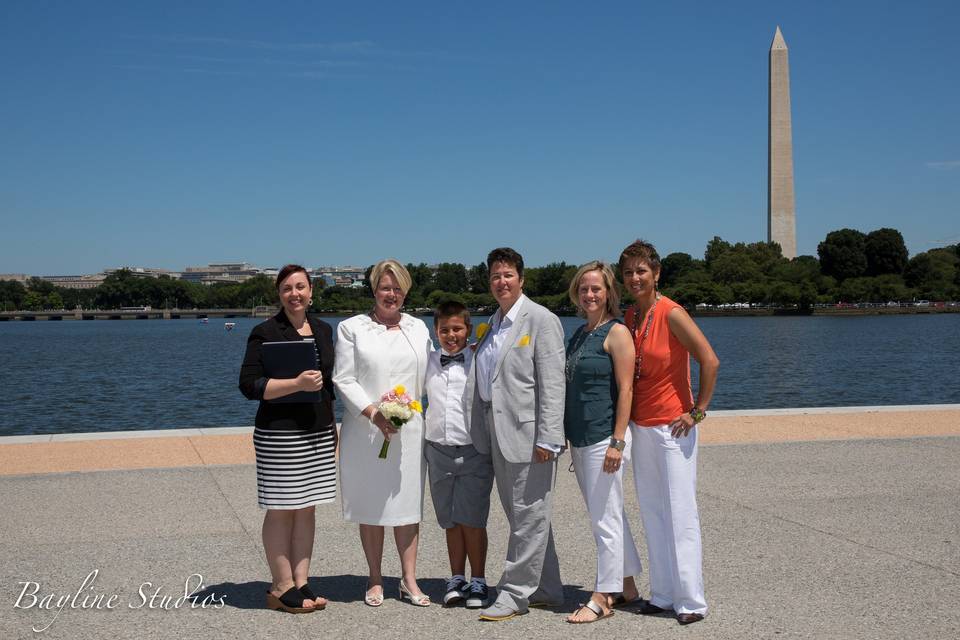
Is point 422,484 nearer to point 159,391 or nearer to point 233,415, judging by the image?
point 233,415

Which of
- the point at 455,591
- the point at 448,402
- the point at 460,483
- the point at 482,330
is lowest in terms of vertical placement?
the point at 455,591

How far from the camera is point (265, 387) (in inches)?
181

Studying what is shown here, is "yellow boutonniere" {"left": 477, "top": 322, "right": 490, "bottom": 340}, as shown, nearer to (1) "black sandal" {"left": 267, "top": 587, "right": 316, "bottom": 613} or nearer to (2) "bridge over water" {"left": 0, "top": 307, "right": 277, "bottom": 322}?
(1) "black sandal" {"left": 267, "top": 587, "right": 316, "bottom": 613}

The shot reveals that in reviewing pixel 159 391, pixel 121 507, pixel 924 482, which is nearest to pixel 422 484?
pixel 121 507

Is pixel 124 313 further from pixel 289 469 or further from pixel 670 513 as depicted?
pixel 670 513

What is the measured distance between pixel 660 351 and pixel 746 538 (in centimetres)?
217

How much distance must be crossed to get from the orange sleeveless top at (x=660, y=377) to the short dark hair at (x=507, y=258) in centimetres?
75

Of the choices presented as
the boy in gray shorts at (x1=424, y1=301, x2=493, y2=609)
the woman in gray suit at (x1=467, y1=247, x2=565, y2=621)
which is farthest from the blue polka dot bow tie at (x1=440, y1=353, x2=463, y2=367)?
the woman in gray suit at (x1=467, y1=247, x2=565, y2=621)

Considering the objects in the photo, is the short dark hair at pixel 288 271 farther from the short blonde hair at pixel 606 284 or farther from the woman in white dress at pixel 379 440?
the short blonde hair at pixel 606 284

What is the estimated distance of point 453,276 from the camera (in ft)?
569

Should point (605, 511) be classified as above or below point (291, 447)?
below

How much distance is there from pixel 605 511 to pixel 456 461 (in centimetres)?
83

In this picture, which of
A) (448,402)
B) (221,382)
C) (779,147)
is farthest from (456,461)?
(779,147)

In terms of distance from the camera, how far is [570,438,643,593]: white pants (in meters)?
4.69
